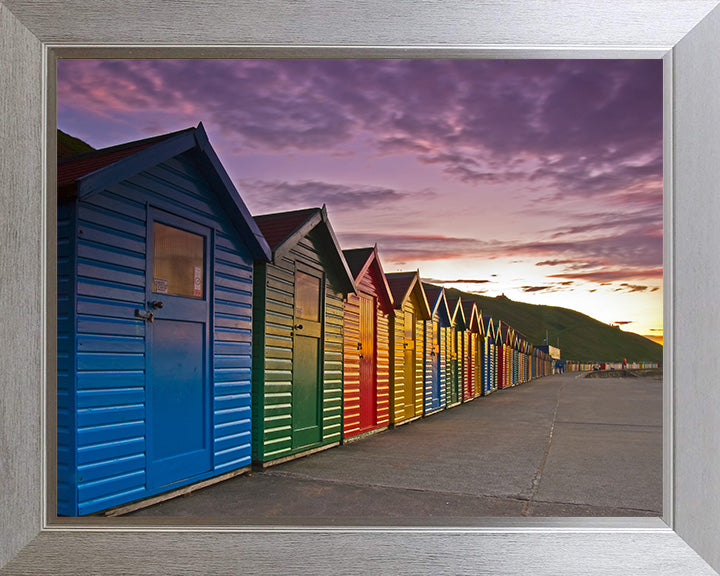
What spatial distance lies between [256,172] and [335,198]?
1.76m

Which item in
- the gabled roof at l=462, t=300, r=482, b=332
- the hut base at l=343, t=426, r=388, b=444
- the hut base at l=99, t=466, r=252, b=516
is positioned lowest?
the hut base at l=343, t=426, r=388, b=444

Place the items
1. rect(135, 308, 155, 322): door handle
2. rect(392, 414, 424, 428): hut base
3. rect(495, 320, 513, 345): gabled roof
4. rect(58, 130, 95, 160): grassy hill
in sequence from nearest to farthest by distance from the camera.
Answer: rect(135, 308, 155, 322): door handle → rect(58, 130, 95, 160): grassy hill → rect(392, 414, 424, 428): hut base → rect(495, 320, 513, 345): gabled roof

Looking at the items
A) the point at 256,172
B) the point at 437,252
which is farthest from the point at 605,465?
the point at 256,172

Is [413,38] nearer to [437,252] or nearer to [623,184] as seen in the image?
[623,184]

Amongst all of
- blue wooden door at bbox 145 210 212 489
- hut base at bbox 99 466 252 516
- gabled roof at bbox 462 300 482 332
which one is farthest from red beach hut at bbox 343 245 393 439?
gabled roof at bbox 462 300 482 332

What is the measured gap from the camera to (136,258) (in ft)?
16.8

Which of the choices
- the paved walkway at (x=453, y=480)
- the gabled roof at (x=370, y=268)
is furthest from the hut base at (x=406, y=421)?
the gabled roof at (x=370, y=268)

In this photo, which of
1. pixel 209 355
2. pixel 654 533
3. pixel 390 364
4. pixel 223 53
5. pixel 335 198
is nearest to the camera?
pixel 654 533

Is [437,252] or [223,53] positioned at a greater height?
[223,53]

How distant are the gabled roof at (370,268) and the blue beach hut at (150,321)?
136 inches

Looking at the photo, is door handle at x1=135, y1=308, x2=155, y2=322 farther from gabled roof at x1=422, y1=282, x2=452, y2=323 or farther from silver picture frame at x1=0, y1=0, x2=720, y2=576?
gabled roof at x1=422, y1=282, x2=452, y2=323

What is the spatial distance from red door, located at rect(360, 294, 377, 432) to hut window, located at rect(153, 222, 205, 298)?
496 cm

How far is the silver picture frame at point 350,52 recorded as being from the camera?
12.0ft

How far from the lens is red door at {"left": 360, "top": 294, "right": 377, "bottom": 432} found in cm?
1066
